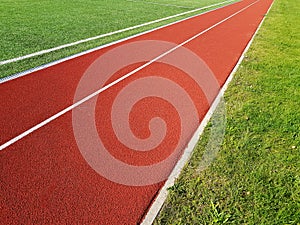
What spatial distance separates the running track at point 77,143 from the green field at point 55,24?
135cm

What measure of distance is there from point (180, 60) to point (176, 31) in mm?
4908

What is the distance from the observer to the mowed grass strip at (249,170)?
135 inches

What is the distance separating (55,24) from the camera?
502 inches

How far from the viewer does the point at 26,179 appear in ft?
12.5

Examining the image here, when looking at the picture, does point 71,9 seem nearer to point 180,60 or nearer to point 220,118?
point 180,60

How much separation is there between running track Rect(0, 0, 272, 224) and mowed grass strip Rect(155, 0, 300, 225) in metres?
0.40

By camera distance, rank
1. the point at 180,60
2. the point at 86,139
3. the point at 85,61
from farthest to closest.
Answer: the point at 180,60
the point at 85,61
the point at 86,139

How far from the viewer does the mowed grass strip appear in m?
3.42

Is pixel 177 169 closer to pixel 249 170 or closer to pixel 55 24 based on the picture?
pixel 249 170

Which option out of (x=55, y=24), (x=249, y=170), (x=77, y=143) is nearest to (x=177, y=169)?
(x=249, y=170)

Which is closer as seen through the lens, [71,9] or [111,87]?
[111,87]

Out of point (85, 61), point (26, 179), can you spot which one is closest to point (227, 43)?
point (85, 61)

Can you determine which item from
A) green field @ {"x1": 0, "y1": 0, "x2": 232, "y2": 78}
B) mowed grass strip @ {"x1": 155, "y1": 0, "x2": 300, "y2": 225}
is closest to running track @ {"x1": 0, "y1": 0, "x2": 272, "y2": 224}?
mowed grass strip @ {"x1": 155, "y1": 0, "x2": 300, "y2": 225}

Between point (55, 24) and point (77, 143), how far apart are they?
374 inches
